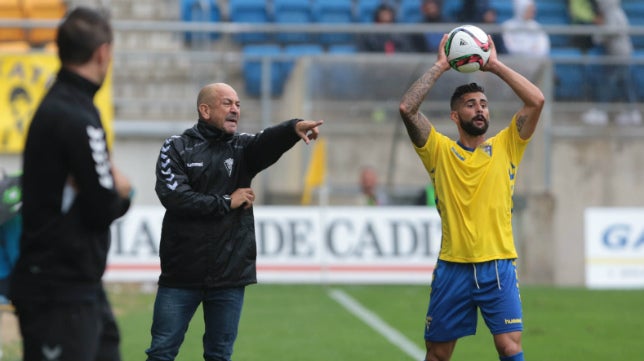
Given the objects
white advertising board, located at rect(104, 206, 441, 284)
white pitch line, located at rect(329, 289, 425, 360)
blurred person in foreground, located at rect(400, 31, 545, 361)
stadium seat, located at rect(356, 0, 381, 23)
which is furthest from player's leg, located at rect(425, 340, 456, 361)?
stadium seat, located at rect(356, 0, 381, 23)

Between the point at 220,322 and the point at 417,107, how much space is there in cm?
188

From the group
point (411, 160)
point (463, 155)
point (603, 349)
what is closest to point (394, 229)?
point (411, 160)

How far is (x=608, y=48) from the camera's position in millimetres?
20828

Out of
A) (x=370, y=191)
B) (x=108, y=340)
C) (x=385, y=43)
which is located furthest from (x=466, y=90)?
(x=385, y=43)

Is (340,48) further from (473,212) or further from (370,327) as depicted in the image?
(473,212)

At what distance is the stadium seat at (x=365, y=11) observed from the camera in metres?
22.0

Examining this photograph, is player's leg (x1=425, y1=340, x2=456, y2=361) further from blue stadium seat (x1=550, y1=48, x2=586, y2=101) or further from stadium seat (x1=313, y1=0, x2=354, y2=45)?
stadium seat (x1=313, y1=0, x2=354, y2=45)

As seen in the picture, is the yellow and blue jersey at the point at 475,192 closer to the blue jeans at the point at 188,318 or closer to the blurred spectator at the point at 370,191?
the blue jeans at the point at 188,318

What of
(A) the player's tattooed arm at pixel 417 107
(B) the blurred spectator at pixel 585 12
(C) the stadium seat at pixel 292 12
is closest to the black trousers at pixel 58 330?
(A) the player's tattooed arm at pixel 417 107

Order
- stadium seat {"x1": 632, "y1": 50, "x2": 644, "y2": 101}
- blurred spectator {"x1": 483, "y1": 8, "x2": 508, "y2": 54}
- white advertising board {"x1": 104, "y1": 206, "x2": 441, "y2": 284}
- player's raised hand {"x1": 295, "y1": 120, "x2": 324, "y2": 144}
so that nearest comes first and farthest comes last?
player's raised hand {"x1": 295, "y1": 120, "x2": 324, "y2": 144}
white advertising board {"x1": 104, "y1": 206, "x2": 441, "y2": 284}
stadium seat {"x1": 632, "y1": 50, "x2": 644, "y2": 101}
blurred spectator {"x1": 483, "y1": 8, "x2": 508, "y2": 54}

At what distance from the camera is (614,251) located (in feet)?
58.6

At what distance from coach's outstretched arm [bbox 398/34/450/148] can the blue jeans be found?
5.00 feet

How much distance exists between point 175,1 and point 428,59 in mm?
6021

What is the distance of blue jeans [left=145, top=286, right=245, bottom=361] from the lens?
273 inches
